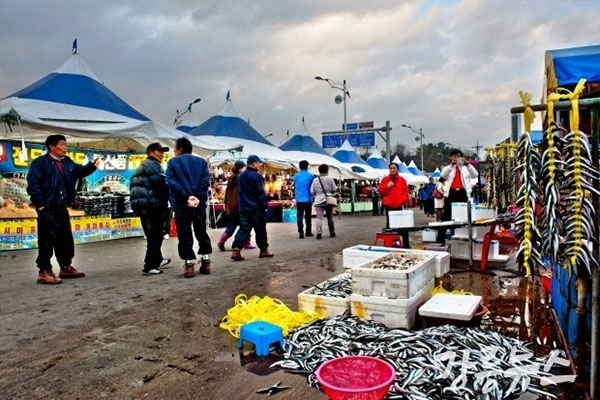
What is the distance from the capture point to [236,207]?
925 centimetres

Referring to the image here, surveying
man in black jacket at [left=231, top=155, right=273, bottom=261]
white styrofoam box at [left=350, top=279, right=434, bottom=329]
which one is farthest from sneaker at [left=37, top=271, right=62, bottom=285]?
white styrofoam box at [left=350, top=279, right=434, bottom=329]

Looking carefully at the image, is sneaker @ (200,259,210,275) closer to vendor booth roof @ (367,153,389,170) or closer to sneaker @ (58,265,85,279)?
sneaker @ (58,265,85,279)

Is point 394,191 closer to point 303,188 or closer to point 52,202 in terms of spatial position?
point 303,188

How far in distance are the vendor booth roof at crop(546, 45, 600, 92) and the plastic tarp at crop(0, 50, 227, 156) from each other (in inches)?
355

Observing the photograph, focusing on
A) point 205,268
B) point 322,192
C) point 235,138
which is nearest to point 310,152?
point 235,138

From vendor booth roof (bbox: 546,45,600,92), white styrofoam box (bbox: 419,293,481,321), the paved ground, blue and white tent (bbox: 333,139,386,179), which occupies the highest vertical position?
blue and white tent (bbox: 333,139,386,179)

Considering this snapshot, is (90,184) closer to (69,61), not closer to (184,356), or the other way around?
(69,61)

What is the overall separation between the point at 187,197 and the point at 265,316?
2.90 metres

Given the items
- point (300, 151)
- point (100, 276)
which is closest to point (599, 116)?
point (100, 276)

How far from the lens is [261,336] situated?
11.3 feet

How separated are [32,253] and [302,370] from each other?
8.46 metres

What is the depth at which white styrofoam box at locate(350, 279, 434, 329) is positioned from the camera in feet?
12.4

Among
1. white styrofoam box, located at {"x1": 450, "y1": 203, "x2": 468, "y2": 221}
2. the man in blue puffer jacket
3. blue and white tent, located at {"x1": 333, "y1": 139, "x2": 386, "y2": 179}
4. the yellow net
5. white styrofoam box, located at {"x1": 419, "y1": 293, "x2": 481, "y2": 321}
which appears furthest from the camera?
blue and white tent, located at {"x1": 333, "y1": 139, "x2": 386, "y2": 179}

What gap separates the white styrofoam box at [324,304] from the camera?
13.7 ft
